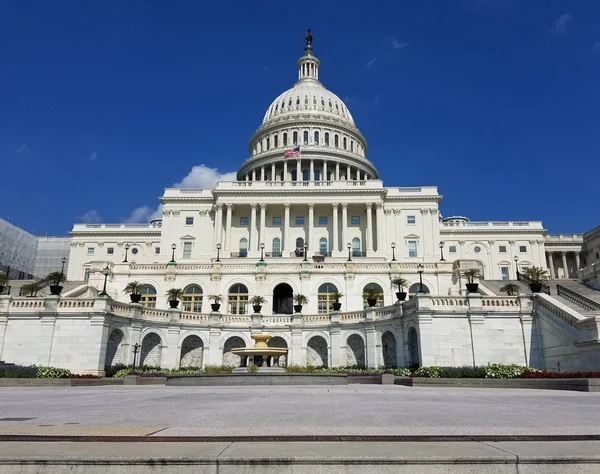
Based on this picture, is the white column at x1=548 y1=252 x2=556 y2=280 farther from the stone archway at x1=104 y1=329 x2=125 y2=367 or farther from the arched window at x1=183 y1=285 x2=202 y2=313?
the stone archway at x1=104 y1=329 x2=125 y2=367

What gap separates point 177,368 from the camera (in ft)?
147

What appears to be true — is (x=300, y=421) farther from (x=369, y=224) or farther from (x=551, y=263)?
(x=551, y=263)

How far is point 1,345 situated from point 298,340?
26141 mm

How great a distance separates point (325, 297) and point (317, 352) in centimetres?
1370

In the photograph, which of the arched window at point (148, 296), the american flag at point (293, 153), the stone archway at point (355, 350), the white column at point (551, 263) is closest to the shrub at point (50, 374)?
the stone archway at point (355, 350)

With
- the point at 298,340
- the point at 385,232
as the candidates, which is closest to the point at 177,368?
the point at 298,340

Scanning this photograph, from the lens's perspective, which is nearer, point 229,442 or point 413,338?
point 229,442

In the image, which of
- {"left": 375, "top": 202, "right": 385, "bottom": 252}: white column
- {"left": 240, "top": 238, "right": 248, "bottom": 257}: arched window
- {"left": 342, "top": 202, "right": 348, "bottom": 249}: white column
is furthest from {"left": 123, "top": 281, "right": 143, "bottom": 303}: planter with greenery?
{"left": 375, "top": 202, "right": 385, "bottom": 252}: white column

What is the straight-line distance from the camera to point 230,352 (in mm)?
49281

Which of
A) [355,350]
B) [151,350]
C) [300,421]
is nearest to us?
[300,421]

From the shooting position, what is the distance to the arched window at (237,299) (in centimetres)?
6353

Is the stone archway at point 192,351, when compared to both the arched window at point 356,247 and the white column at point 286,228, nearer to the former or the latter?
the white column at point 286,228

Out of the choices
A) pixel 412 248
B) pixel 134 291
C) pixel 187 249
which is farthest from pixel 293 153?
pixel 134 291

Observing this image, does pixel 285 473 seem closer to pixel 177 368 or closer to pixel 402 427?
pixel 402 427
